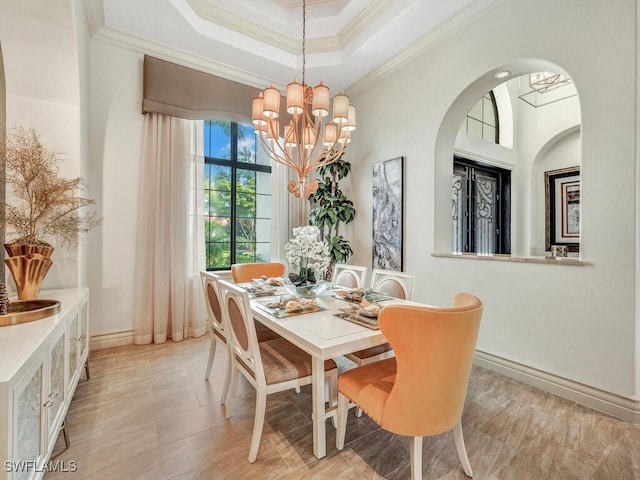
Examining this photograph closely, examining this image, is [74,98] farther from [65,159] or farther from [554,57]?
[554,57]

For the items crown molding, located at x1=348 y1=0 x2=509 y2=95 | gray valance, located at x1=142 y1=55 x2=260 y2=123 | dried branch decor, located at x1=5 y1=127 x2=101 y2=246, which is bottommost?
dried branch decor, located at x1=5 y1=127 x2=101 y2=246

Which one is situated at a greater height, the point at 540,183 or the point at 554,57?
the point at 554,57

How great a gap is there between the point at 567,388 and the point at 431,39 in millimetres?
3536

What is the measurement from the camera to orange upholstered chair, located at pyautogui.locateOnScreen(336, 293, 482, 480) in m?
1.16

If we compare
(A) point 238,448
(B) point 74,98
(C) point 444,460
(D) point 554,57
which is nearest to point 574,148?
(D) point 554,57

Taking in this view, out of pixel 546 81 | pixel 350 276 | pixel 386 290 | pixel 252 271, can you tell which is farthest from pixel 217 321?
pixel 546 81

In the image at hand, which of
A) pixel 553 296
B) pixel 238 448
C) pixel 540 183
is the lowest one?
pixel 238 448

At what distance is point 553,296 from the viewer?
2303 millimetres

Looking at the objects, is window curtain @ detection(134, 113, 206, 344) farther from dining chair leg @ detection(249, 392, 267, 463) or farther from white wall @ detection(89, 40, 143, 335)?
dining chair leg @ detection(249, 392, 267, 463)

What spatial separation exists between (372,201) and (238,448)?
312 cm

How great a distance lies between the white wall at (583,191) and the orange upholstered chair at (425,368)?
1509mm

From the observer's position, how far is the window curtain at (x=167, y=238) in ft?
10.7

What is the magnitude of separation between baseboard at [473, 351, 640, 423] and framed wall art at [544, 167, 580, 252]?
→ 116 inches

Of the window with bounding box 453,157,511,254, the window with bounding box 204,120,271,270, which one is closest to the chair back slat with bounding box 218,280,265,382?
the window with bounding box 204,120,271,270
